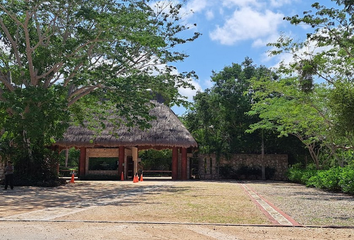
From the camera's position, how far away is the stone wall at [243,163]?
26672 mm

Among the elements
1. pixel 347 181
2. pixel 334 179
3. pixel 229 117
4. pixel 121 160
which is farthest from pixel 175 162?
pixel 347 181

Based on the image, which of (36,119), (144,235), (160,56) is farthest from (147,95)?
(144,235)

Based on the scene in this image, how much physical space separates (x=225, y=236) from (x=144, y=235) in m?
1.14

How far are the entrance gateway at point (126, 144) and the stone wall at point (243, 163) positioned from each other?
1.64 metres

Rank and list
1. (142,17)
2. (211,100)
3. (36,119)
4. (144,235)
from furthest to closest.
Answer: (211,100) < (142,17) < (36,119) < (144,235)

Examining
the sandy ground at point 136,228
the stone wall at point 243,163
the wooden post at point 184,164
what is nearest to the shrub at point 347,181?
the sandy ground at point 136,228

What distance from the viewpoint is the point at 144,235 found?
5.27 m

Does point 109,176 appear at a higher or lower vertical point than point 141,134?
lower

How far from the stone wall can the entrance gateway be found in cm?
164

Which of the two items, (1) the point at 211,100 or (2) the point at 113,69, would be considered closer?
(2) the point at 113,69

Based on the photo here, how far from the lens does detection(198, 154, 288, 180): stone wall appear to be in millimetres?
26672

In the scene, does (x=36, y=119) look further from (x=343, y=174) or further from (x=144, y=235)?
(x=343, y=174)

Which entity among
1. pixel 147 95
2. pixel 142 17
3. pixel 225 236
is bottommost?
pixel 225 236

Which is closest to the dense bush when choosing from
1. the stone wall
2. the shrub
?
the shrub
